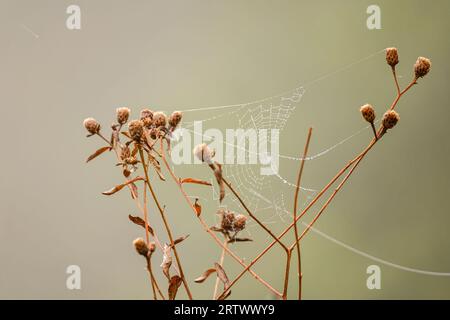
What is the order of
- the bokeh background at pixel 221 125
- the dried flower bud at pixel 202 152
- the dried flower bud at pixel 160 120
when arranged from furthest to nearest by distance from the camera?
the bokeh background at pixel 221 125
the dried flower bud at pixel 160 120
the dried flower bud at pixel 202 152

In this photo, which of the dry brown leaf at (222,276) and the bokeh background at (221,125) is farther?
the bokeh background at (221,125)

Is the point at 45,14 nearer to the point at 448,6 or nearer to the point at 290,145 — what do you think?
the point at 290,145

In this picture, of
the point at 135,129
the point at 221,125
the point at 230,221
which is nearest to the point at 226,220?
the point at 230,221

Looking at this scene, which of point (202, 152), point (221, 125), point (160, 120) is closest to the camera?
point (202, 152)

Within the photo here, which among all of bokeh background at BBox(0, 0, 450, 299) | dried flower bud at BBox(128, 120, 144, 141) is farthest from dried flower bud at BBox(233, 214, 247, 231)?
bokeh background at BBox(0, 0, 450, 299)

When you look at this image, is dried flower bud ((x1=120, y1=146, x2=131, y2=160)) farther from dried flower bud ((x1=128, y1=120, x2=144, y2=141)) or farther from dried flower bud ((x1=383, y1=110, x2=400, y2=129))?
dried flower bud ((x1=383, y1=110, x2=400, y2=129))

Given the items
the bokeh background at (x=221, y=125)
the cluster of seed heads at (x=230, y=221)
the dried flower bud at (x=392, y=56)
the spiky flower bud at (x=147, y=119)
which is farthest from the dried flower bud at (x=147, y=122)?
the bokeh background at (x=221, y=125)

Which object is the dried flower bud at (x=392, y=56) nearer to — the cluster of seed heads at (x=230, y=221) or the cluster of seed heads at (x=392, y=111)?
the cluster of seed heads at (x=392, y=111)

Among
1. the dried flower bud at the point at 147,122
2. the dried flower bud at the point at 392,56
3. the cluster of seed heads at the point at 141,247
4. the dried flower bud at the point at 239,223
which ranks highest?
the dried flower bud at the point at 392,56

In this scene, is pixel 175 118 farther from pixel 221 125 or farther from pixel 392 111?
pixel 221 125
